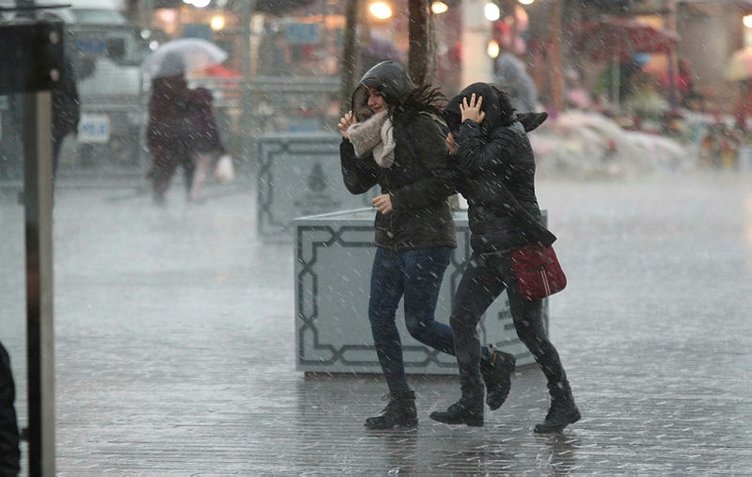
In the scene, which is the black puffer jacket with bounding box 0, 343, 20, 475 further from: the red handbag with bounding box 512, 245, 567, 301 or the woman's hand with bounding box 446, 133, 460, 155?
the woman's hand with bounding box 446, 133, 460, 155

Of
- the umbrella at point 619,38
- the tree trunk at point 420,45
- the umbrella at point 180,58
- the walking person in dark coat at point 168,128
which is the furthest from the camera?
the umbrella at point 619,38

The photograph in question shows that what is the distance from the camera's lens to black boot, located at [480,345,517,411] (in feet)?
25.5

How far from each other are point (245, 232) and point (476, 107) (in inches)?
431

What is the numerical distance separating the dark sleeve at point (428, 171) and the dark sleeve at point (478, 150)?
0.20 meters

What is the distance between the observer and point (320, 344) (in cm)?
917

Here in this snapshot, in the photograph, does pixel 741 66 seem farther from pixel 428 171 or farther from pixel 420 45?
pixel 428 171

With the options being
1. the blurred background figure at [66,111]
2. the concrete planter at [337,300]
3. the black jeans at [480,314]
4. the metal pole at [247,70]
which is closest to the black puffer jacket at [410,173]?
the black jeans at [480,314]

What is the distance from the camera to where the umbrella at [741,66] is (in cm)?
3894

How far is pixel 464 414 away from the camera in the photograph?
762 centimetres

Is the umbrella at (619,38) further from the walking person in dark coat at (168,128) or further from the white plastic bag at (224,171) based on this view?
the walking person in dark coat at (168,128)

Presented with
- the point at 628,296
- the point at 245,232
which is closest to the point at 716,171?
the point at 245,232

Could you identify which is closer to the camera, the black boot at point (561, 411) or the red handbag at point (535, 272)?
the red handbag at point (535, 272)

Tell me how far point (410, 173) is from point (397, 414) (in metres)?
1.09

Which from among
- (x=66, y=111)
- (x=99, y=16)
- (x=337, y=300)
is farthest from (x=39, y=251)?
(x=99, y=16)
